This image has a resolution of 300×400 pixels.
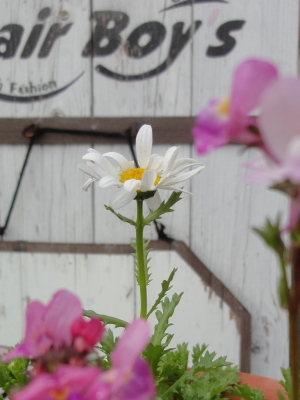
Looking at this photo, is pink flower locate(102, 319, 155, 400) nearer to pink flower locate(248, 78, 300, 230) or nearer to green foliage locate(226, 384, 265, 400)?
pink flower locate(248, 78, 300, 230)

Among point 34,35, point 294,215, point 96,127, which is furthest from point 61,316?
point 34,35

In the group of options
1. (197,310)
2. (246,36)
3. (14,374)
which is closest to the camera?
(14,374)

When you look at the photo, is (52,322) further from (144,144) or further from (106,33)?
(106,33)

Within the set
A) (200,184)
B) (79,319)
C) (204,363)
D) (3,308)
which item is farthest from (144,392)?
(3,308)

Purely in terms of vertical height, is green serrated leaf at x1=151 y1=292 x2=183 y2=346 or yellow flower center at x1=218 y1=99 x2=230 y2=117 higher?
yellow flower center at x1=218 y1=99 x2=230 y2=117

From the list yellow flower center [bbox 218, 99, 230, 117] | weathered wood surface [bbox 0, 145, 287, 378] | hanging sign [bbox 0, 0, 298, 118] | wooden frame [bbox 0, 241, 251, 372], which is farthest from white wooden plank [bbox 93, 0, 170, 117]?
yellow flower center [bbox 218, 99, 230, 117]

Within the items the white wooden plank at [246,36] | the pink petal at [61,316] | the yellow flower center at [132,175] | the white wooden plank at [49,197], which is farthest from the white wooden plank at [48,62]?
the pink petal at [61,316]

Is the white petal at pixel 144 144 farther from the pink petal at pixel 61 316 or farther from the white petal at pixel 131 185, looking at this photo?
the pink petal at pixel 61 316
